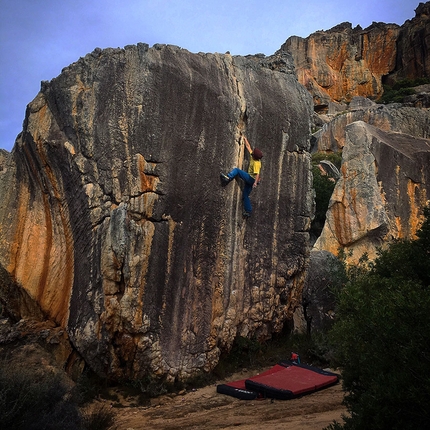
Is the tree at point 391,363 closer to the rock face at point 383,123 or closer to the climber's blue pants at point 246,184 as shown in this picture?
the climber's blue pants at point 246,184

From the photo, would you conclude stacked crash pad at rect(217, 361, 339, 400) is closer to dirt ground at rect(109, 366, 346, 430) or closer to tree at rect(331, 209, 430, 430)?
dirt ground at rect(109, 366, 346, 430)

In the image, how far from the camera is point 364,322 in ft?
15.6

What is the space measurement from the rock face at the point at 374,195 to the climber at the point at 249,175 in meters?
5.03

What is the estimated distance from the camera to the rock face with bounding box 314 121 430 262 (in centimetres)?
1303

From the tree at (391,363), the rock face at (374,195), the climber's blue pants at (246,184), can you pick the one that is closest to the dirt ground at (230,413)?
the tree at (391,363)

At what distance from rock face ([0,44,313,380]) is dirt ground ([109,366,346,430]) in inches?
27.6

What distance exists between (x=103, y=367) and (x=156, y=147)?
143 inches

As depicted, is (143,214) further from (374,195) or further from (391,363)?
(374,195)

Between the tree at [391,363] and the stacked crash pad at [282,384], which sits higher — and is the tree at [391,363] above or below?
above

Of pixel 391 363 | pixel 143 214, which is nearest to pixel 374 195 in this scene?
pixel 143 214

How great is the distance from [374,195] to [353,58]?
1663 inches

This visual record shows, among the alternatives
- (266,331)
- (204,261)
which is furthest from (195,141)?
(266,331)

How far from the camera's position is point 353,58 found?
51000mm

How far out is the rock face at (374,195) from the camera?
1303cm
